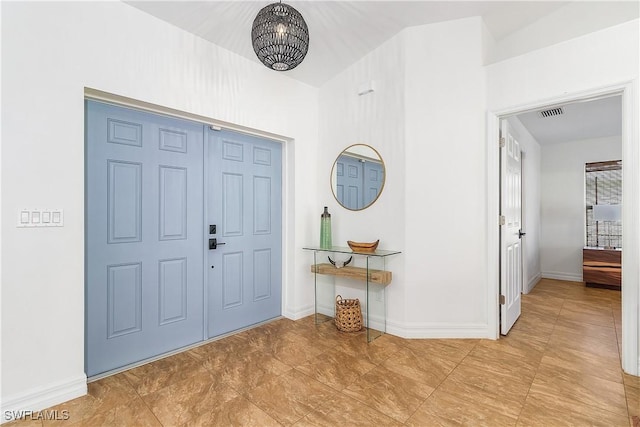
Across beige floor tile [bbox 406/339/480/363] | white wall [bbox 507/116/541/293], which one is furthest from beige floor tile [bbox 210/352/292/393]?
white wall [bbox 507/116/541/293]

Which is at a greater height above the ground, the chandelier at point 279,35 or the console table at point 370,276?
the chandelier at point 279,35

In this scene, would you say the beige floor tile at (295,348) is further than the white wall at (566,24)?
Yes

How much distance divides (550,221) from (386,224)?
14.7 feet

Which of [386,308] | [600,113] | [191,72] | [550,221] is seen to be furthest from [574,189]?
[191,72]

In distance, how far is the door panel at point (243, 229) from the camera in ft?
9.77

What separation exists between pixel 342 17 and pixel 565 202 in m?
5.44

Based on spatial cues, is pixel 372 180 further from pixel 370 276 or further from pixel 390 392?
pixel 390 392

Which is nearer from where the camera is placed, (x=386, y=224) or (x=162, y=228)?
(x=162, y=228)

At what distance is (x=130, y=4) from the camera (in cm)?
230

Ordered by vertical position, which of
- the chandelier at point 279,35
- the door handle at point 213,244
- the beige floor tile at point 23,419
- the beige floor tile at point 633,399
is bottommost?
the beige floor tile at point 23,419

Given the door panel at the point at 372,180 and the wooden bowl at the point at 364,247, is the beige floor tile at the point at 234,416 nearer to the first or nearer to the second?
the wooden bowl at the point at 364,247

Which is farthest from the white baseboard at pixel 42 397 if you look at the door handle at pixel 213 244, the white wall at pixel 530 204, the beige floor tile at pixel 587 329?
the white wall at pixel 530 204

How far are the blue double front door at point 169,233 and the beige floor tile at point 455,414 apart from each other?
6.52 feet

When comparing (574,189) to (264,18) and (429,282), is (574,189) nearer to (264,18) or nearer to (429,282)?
(429,282)
